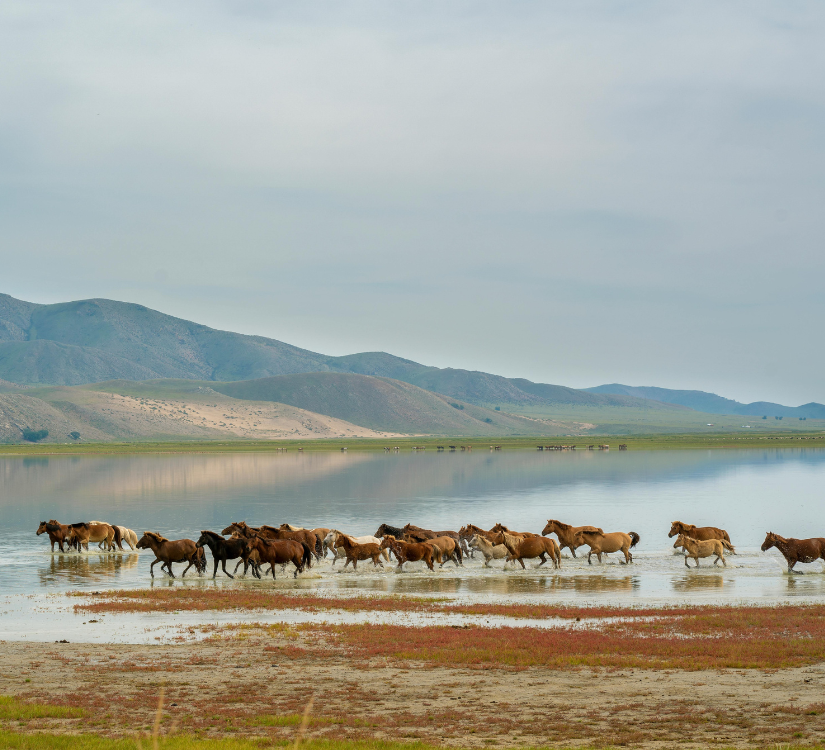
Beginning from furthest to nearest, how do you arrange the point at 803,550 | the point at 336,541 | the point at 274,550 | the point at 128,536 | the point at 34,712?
the point at 128,536
the point at 336,541
the point at 803,550
the point at 274,550
the point at 34,712

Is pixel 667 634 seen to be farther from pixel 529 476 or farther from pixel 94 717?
pixel 529 476

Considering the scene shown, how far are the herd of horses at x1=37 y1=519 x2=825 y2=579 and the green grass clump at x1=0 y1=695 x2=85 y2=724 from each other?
14762 millimetres

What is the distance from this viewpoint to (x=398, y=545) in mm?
27984

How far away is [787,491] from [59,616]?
169 feet

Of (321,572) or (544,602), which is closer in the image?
(544,602)

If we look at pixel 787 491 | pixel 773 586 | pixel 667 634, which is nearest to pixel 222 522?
pixel 773 586

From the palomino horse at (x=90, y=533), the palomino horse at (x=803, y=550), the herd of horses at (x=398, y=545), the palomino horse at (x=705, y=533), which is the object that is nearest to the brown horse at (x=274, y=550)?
the herd of horses at (x=398, y=545)

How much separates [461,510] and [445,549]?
1863 centimetres

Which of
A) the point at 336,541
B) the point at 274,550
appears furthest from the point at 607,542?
the point at 274,550

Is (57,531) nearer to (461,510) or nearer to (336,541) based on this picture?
(336,541)

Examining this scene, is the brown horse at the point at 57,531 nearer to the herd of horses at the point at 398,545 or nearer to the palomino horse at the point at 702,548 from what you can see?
the herd of horses at the point at 398,545

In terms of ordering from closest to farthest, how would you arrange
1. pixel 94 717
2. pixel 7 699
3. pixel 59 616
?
pixel 94 717
pixel 7 699
pixel 59 616

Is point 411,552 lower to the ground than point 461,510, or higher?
lower

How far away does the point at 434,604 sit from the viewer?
21.7 metres
